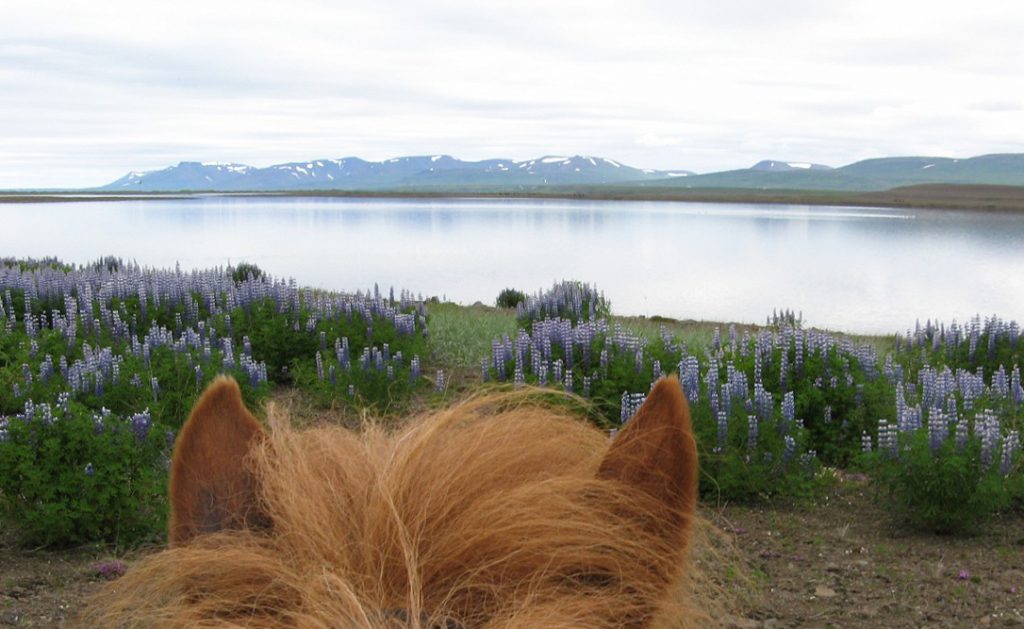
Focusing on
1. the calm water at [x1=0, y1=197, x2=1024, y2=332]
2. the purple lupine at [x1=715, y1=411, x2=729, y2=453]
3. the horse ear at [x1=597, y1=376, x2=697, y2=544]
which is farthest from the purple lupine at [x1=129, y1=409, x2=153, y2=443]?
the calm water at [x1=0, y1=197, x2=1024, y2=332]

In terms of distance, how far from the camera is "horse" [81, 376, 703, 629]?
1143 millimetres

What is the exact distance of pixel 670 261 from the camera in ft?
153

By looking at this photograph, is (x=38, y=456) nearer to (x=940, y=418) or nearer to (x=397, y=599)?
(x=397, y=599)

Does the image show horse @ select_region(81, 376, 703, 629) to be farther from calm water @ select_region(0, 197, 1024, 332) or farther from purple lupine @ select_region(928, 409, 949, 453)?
calm water @ select_region(0, 197, 1024, 332)

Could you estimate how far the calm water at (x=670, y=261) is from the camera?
91.2ft

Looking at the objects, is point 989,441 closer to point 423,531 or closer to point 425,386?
point 425,386

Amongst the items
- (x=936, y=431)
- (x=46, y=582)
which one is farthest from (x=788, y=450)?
(x=46, y=582)

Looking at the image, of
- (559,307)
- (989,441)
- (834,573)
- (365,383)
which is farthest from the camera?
(559,307)

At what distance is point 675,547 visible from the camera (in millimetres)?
1313

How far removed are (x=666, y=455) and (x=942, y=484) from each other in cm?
522

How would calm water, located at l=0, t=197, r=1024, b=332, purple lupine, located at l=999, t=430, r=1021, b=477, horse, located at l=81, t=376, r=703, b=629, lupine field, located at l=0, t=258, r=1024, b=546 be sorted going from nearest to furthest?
horse, located at l=81, t=376, r=703, b=629 < lupine field, located at l=0, t=258, r=1024, b=546 < purple lupine, located at l=999, t=430, r=1021, b=477 < calm water, located at l=0, t=197, r=1024, b=332

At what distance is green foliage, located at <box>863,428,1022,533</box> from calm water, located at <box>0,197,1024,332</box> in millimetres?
12804

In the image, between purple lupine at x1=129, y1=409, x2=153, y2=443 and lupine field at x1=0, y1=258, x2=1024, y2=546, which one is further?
purple lupine at x1=129, y1=409, x2=153, y2=443

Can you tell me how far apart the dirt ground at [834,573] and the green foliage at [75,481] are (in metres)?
0.18
